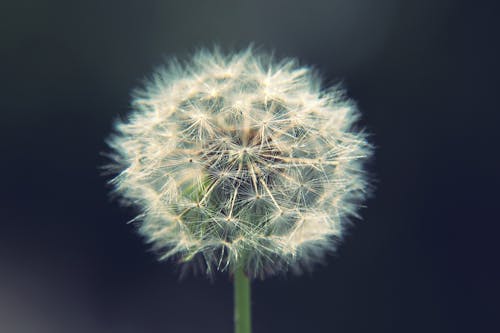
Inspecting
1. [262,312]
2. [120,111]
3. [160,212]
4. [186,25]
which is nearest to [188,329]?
[262,312]

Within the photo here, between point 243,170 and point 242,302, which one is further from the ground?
point 243,170

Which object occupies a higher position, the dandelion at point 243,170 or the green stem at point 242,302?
the dandelion at point 243,170

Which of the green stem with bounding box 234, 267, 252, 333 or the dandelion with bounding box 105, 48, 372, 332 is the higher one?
the dandelion with bounding box 105, 48, 372, 332

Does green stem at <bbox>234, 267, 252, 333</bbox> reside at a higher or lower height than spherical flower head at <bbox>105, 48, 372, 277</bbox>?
lower

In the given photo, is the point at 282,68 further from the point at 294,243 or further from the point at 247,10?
the point at 247,10

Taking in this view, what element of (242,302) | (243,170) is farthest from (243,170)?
(242,302)

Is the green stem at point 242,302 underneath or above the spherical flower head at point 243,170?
underneath

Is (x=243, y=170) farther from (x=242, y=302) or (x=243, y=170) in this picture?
(x=242, y=302)
